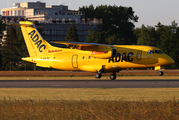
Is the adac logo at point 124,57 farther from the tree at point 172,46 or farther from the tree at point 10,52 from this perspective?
the tree at point 10,52

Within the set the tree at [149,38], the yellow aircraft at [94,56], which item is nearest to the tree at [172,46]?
the tree at [149,38]

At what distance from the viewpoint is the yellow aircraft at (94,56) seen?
40125mm

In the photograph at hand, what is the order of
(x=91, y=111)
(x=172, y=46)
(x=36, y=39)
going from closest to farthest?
(x=91, y=111) → (x=36, y=39) → (x=172, y=46)

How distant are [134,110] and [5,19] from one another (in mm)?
141300

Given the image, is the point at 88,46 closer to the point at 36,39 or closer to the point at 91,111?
the point at 36,39

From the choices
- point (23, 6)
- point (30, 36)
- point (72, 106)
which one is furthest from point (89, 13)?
point (72, 106)

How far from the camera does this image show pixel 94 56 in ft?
136

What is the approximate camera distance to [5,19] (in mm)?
148375

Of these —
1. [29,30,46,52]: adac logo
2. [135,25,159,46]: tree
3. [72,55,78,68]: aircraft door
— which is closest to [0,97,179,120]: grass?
[72,55,78,68]: aircraft door

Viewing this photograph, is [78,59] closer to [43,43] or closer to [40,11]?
[43,43]

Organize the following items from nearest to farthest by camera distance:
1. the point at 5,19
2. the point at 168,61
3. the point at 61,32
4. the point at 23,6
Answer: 1. the point at 168,61
2. the point at 61,32
3. the point at 5,19
4. the point at 23,6

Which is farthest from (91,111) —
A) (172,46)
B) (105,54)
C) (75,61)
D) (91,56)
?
(172,46)

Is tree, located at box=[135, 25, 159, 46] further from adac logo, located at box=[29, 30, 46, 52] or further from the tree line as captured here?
adac logo, located at box=[29, 30, 46, 52]

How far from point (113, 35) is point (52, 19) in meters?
31.2
